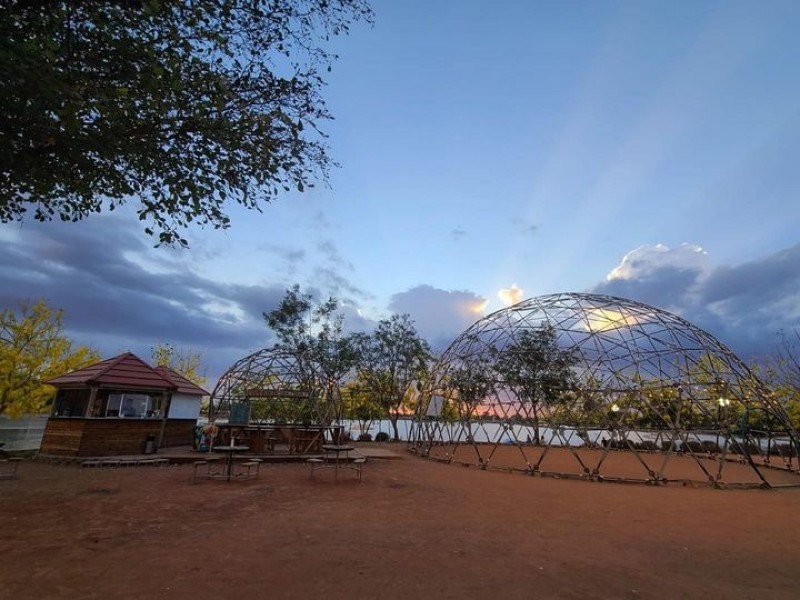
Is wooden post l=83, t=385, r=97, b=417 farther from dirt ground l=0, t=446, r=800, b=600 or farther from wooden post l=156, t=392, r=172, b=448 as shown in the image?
dirt ground l=0, t=446, r=800, b=600

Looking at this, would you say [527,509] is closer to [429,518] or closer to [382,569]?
[429,518]

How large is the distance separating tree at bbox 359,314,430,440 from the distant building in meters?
13.6

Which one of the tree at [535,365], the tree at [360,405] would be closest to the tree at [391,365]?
the tree at [360,405]

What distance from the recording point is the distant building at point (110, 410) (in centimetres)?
1432

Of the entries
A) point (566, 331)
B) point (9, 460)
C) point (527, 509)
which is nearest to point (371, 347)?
point (566, 331)

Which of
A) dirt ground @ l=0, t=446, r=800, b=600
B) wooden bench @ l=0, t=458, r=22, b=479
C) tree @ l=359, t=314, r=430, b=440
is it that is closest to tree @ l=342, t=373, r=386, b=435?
tree @ l=359, t=314, r=430, b=440

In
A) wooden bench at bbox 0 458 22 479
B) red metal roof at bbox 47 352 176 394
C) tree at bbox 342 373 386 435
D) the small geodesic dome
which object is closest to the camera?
wooden bench at bbox 0 458 22 479

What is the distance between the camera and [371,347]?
28859mm

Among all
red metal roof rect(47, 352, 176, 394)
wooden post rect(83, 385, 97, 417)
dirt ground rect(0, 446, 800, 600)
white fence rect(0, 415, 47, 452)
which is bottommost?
dirt ground rect(0, 446, 800, 600)

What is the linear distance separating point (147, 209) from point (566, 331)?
578 inches

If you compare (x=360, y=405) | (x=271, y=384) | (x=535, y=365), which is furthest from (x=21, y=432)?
(x=535, y=365)

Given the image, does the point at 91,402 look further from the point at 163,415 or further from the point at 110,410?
the point at 163,415

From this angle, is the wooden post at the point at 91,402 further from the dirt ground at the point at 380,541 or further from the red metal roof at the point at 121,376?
the dirt ground at the point at 380,541

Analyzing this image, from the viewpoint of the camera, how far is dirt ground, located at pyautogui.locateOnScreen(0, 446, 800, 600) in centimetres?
469
